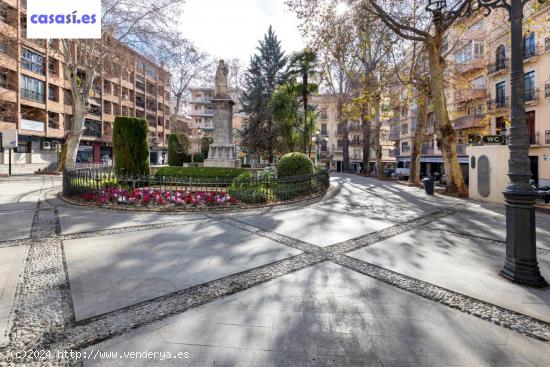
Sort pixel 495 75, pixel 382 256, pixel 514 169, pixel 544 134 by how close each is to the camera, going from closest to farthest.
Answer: pixel 514 169
pixel 382 256
pixel 544 134
pixel 495 75

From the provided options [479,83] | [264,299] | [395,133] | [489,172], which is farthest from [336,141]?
[264,299]

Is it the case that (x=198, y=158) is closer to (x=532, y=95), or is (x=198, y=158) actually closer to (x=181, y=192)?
(x=181, y=192)

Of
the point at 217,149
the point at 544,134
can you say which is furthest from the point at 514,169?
the point at 544,134

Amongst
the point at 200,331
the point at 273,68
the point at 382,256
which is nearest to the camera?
the point at 200,331

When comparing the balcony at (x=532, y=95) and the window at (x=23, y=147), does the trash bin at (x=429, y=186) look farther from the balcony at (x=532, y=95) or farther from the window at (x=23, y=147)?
the window at (x=23, y=147)

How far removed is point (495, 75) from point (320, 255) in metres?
30.4

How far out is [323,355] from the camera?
91.2 inches

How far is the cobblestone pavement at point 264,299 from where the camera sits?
2357 mm

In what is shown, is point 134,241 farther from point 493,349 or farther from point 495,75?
point 495,75

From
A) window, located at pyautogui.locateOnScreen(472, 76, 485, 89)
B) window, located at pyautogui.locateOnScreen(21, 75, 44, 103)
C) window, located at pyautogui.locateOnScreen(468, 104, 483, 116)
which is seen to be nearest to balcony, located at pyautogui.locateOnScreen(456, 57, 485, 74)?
window, located at pyautogui.locateOnScreen(472, 76, 485, 89)

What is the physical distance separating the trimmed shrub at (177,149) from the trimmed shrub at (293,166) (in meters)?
15.4

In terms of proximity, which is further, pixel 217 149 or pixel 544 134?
pixel 544 134

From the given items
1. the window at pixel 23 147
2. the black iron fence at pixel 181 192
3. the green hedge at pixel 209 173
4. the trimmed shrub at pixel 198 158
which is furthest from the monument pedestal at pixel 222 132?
the window at pixel 23 147

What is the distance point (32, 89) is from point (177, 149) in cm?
1968
